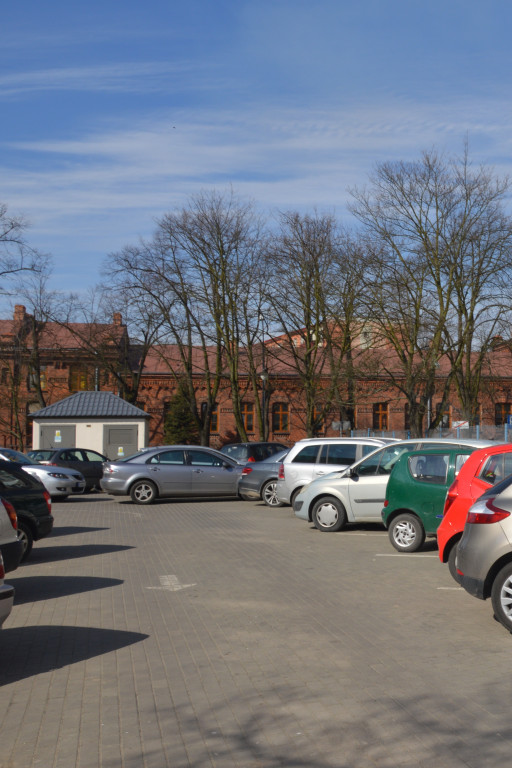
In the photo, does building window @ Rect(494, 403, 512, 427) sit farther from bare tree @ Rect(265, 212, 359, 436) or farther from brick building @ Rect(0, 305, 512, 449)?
bare tree @ Rect(265, 212, 359, 436)

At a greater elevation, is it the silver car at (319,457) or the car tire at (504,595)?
the silver car at (319,457)

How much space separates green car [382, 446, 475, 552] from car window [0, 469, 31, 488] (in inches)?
226

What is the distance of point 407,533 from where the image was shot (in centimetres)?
1355

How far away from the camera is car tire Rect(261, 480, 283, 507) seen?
78.3ft

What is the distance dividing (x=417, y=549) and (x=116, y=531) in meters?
6.58

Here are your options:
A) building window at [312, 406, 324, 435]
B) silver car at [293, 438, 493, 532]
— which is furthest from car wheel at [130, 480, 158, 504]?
building window at [312, 406, 324, 435]

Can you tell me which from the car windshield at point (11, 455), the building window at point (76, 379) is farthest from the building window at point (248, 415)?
the car windshield at point (11, 455)

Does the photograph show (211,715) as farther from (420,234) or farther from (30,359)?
(30,359)

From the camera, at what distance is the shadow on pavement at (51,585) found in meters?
10.2

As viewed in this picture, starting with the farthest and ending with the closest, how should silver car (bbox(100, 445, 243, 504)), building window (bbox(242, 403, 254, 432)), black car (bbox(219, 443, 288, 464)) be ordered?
building window (bbox(242, 403, 254, 432)) < black car (bbox(219, 443, 288, 464)) < silver car (bbox(100, 445, 243, 504))

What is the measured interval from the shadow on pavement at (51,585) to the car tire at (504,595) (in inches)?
198

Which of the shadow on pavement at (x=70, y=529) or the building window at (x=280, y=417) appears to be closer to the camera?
the shadow on pavement at (x=70, y=529)

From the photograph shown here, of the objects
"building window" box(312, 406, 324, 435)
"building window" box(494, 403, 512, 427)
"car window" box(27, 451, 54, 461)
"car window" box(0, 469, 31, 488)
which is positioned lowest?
"car window" box(0, 469, 31, 488)

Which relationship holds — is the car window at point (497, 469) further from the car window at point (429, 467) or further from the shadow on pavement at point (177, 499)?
the shadow on pavement at point (177, 499)
